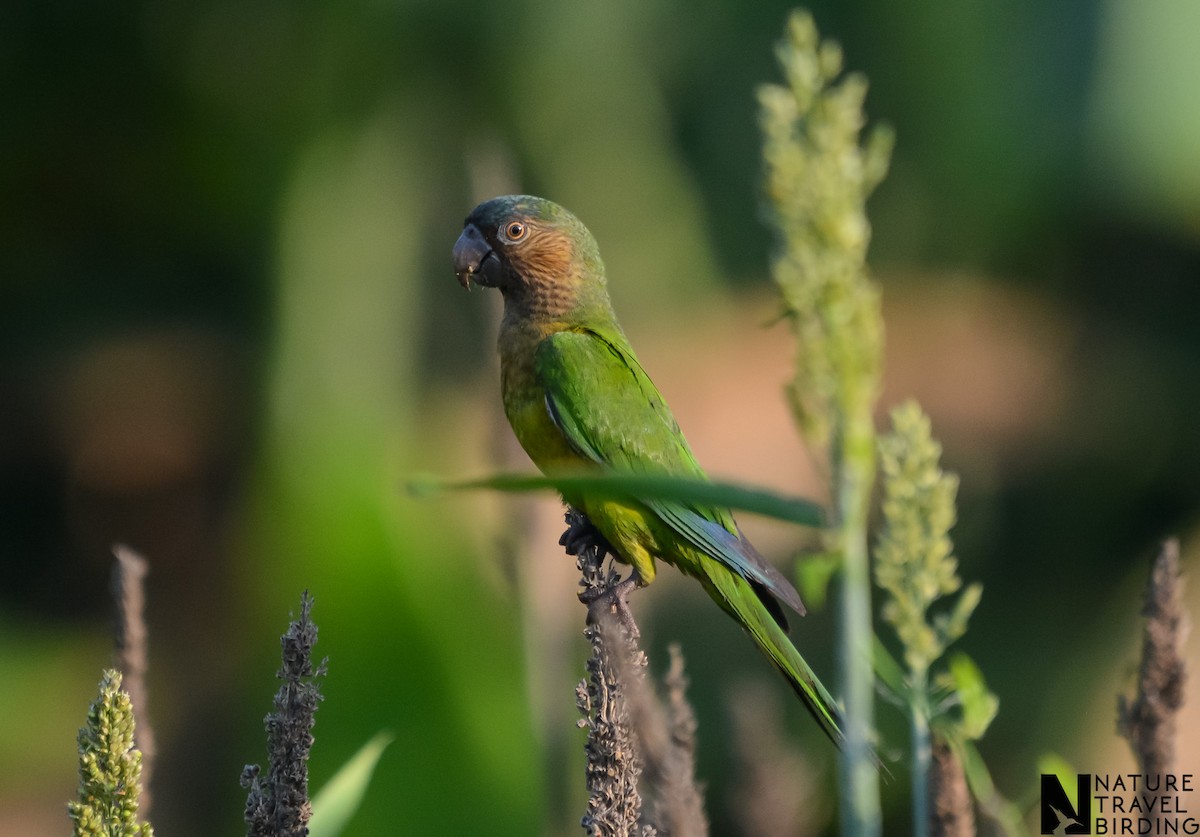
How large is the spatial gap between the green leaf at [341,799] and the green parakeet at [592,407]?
0.86 metres

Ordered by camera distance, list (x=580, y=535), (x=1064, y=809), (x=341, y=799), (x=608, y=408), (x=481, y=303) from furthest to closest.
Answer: (x=481, y=303)
(x=580, y=535)
(x=608, y=408)
(x=341, y=799)
(x=1064, y=809)

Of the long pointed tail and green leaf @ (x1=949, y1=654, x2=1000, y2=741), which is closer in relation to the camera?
green leaf @ (x1=949, y1=654, x2=1000, y2=741)

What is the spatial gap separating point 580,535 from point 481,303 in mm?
1676

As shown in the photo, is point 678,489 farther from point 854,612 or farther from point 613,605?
point 613,605

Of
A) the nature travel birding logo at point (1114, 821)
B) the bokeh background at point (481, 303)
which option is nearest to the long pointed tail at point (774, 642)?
the nature travel birding logo at point (1114, 821)

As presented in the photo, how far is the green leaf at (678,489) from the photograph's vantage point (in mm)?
851

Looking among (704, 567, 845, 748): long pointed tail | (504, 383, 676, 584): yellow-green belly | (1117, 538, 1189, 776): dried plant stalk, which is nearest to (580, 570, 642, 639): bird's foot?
(704, 567, 845, 748): long pointed tail

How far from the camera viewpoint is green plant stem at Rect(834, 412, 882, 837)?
2.97 ft

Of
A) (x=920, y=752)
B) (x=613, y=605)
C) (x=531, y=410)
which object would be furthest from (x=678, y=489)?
(x=531, y=410)

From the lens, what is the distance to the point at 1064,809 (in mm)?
1325

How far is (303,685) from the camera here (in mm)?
1301

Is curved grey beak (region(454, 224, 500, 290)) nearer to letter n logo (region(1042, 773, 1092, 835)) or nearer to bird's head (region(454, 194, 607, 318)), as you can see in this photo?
bird's head (region(454, 194, 607, 318))

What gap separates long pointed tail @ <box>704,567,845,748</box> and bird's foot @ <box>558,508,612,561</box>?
0.31 metres

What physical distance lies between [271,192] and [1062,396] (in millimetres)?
3661
